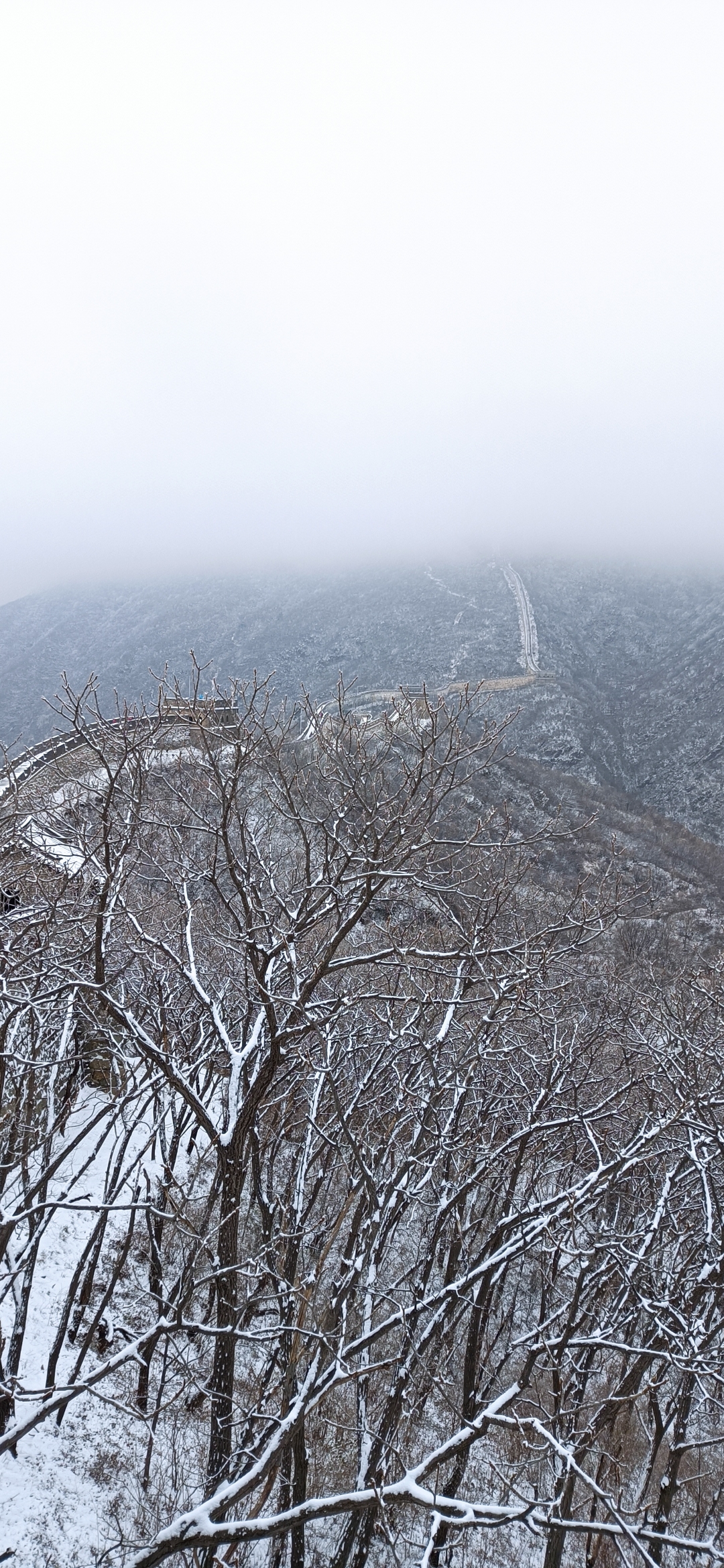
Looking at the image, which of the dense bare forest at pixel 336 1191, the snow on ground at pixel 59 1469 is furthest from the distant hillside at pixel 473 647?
the snow on ground at pixel 59 1469

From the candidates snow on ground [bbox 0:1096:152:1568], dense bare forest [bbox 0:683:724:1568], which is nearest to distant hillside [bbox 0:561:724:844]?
dense bare forest [bbox 0:683:724:1568]

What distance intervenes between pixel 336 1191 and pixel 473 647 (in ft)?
219

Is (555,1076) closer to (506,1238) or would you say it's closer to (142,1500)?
(506,1238)

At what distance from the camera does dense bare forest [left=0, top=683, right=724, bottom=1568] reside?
595 centimetres

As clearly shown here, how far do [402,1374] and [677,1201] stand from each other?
220 inches

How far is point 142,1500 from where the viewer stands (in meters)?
8.57

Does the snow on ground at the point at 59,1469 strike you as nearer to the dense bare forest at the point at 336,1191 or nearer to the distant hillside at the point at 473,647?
the dense bare forest at the point at 336,1191

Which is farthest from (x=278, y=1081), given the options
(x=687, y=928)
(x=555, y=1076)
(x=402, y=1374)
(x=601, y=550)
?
(x=601, y=550)

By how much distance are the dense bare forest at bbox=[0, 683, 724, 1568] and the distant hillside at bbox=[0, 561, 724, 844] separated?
42242 mm

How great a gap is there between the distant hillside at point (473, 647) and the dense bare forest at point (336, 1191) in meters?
42.2

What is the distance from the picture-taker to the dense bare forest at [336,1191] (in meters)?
5.95

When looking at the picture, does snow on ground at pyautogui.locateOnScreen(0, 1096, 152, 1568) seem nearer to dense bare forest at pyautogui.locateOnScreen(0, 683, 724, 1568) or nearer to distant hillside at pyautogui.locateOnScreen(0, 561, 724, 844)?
dense bare forest at pyautogui.locateOnScreen(0, 683, 724, 1568)

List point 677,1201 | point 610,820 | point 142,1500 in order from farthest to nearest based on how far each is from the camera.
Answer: point 610,820 < point 677,1201 < point 142,1500

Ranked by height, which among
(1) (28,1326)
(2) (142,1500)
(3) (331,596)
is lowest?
(2) (142,1500)
